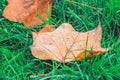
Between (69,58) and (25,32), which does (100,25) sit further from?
(25,32)

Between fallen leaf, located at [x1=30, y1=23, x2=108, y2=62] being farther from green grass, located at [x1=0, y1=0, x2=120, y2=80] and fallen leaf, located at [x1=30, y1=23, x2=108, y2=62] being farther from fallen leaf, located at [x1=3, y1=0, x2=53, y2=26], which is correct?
fallen leaf, located at [x1=3, y1=0, x2=53, y2=26]

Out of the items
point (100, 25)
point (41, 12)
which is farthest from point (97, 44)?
point (41, 12)

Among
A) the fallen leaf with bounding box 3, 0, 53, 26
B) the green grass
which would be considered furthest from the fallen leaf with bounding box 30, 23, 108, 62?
the fallen leaf with bounding box 3, 0, 53, 26

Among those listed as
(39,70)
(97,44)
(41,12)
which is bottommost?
(39,70)

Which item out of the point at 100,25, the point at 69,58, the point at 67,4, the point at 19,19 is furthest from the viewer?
the point at 67,4

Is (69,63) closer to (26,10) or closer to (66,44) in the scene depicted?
(66,44)

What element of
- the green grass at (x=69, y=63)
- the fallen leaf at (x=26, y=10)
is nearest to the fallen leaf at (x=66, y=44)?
the green grass at (x=69, y=63)

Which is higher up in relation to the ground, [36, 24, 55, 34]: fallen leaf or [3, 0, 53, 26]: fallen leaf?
[3, 0, 53, 26]: fallen leaf
